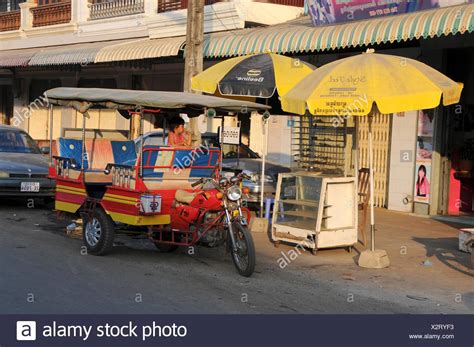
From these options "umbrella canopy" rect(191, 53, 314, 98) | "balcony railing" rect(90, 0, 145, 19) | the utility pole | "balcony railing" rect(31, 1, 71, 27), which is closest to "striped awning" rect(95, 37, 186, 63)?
"balcony railing" rect(90, 0, 145, 19)

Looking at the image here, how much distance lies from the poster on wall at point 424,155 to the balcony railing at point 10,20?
19.8 m

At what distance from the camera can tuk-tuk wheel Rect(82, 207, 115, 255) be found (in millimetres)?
9023

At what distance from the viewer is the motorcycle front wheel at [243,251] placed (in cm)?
802

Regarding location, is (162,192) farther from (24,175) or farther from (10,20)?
(10,20)

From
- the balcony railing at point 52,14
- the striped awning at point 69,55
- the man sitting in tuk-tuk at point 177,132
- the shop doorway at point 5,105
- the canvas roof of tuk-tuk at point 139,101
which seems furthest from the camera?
the shop doorway at point 5,105

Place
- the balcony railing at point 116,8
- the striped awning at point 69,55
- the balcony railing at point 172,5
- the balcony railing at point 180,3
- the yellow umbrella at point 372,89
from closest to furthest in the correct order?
1. the yellow umbrella at point 372,89
2. the balcony railing at point 180,3
3. the balcony railing at point 172,5
4. the striped awning at point 69,55
5. the balcony railing at point 116,8

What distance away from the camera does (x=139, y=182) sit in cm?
870

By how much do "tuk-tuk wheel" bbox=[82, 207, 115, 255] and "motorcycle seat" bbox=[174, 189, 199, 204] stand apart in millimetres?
1032

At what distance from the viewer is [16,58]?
24250 millimetres

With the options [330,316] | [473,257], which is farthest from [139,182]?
[473,257]

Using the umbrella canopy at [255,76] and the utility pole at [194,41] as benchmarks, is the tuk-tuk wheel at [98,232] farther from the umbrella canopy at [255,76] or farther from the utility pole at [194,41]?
the utility pole at [194,41]

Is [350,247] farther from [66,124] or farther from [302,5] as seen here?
[66,124]
